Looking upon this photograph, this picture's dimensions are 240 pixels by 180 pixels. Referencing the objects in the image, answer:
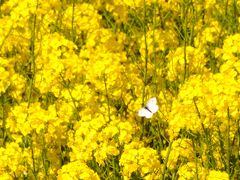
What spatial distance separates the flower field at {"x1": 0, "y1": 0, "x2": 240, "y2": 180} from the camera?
3.28m

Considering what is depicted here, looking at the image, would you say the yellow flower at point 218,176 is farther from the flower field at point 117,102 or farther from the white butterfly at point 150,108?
the white butterfly at point 150,108

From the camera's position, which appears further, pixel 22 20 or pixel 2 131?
pixel 22 20

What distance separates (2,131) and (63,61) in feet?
1.94

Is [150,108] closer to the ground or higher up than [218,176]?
higher up

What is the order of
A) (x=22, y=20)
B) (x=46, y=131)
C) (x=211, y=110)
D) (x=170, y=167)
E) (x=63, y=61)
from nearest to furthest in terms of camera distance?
(x=211, y=110)
(x=170, y=167)
(x=46, y=131)
(x=63, y=61)
(x=22, y=20)

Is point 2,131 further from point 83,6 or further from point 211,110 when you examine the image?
point 211,110

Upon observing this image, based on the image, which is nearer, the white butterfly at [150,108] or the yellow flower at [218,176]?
the yellow flower at [218,176]

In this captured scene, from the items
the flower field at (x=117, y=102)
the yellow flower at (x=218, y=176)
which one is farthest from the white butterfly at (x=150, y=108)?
the yellow flower at (x=218, y=176)

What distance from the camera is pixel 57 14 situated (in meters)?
5.51

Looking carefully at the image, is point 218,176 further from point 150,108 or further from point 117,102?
point 117,102

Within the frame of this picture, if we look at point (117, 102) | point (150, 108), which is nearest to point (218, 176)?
point (150, 108)

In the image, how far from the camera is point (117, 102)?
465cm

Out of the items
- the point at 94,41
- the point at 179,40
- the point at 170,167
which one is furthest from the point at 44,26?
the point at 170,167

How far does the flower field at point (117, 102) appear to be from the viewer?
328cm
